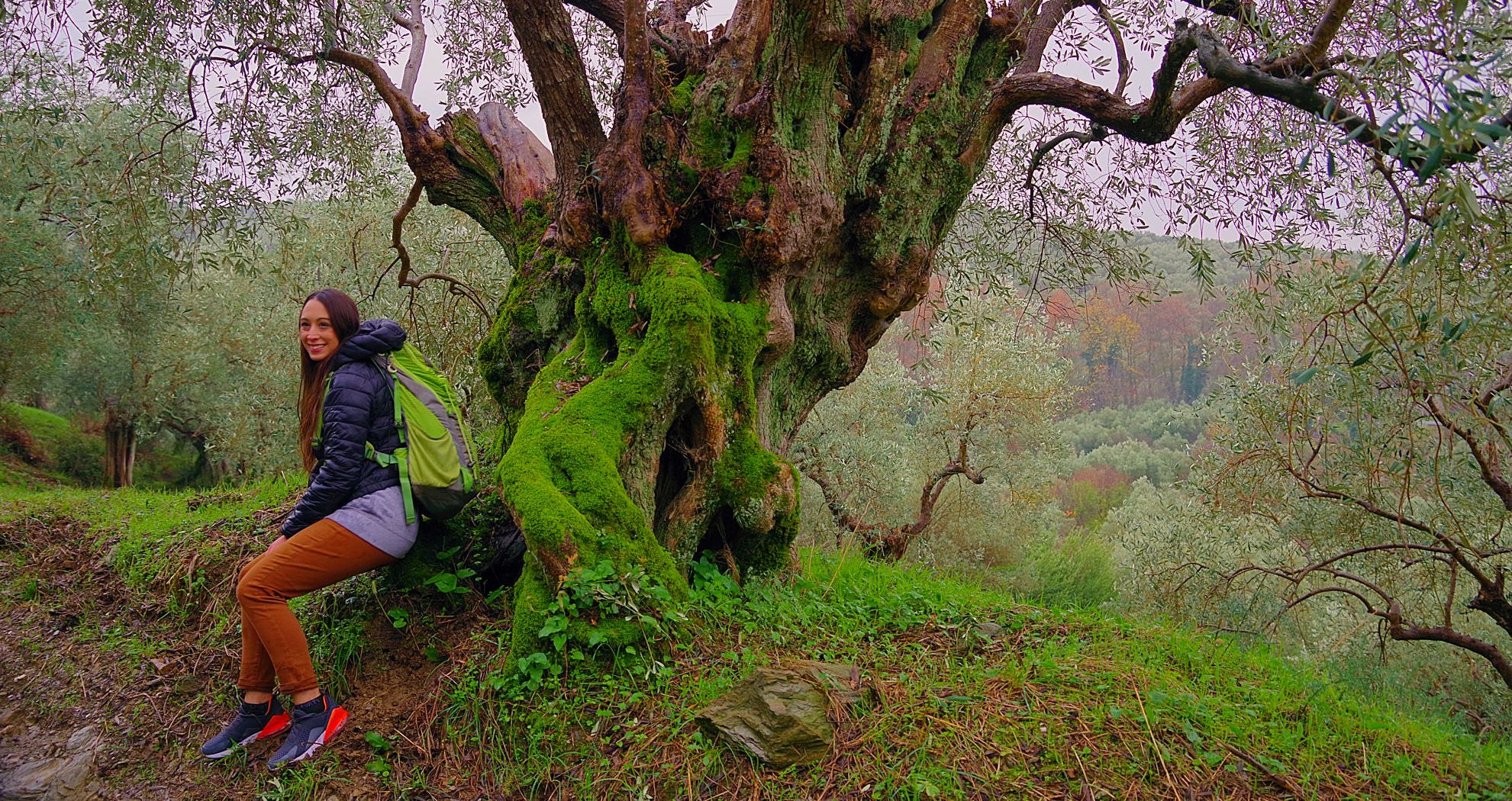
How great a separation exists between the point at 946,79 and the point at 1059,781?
499 centimetres

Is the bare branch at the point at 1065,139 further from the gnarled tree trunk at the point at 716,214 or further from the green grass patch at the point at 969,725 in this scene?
the green grass patch at the point at 969,725

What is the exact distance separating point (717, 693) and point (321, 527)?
2094 mm

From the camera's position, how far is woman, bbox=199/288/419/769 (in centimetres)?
377

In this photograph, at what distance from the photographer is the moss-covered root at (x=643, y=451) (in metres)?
3.97

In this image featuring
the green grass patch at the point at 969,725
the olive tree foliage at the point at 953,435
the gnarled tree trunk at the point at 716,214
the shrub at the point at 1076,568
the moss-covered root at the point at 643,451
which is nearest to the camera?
the green grass patch at the point at 969,725

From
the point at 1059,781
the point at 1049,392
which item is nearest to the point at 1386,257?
the point at 1059,781

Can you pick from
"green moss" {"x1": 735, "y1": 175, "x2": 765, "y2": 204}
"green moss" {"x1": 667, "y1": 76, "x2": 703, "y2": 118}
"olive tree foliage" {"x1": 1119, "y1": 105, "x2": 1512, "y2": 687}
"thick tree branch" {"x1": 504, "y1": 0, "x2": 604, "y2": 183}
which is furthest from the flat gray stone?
"green moss" {"x1": 667, "y1": 76, "x2": 703, "y2": 118}

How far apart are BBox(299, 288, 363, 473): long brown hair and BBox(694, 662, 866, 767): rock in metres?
2.56

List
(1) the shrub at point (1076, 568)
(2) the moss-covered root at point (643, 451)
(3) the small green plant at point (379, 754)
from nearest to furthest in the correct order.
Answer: (3) the small green plant at point (379, 754), (2) the moss-covered root at point (643, 451), (1) the shrub at point (1076, 568)

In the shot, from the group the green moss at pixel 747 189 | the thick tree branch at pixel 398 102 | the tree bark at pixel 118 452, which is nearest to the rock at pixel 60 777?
the thick tree branch at pixel 398 102

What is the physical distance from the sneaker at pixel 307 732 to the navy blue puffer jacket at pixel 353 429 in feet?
2.82

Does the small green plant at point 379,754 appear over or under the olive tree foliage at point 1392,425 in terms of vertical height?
under

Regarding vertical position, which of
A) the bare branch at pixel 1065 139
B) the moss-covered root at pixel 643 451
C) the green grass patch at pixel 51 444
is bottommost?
the green grass patch at pixel 51 444

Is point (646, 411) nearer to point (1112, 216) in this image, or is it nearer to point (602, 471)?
point (602, 471)
